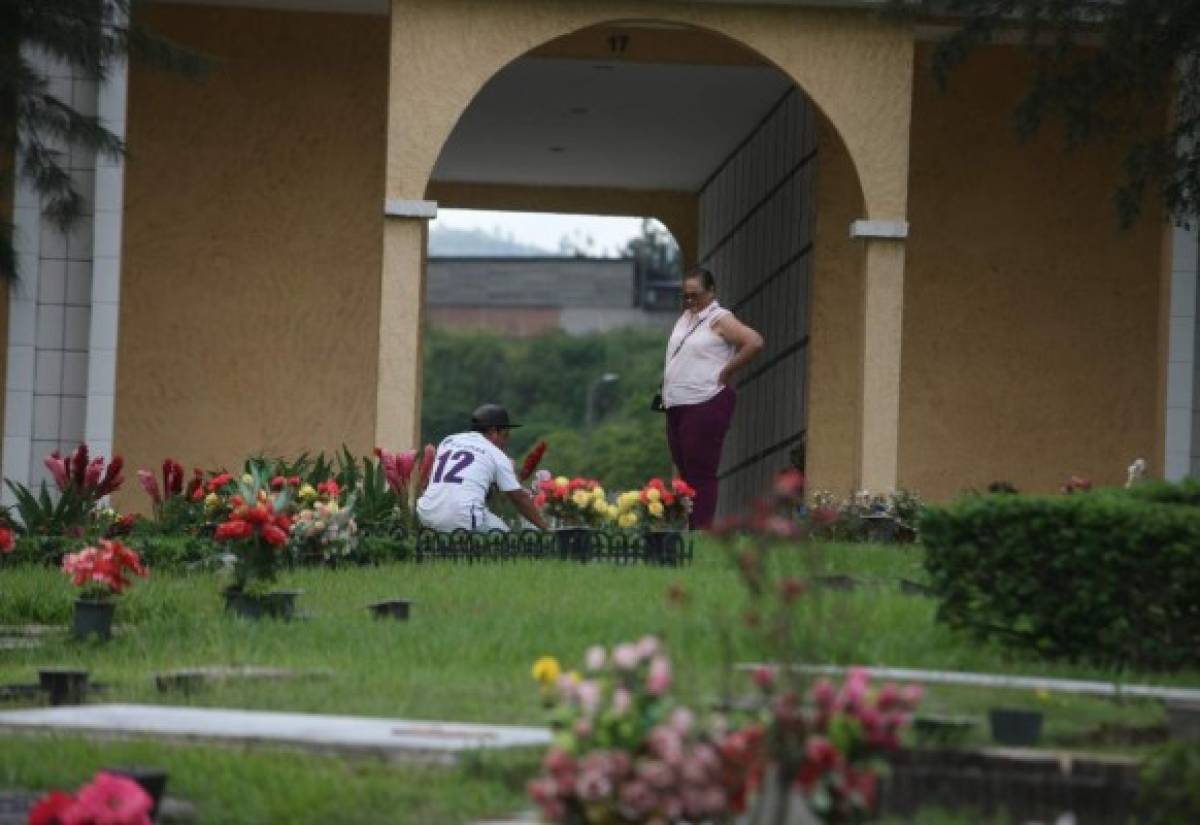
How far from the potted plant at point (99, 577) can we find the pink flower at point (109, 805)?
15.1 feet

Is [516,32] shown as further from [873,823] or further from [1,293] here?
[873,823]

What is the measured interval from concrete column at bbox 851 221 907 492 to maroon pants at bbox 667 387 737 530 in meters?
2.31

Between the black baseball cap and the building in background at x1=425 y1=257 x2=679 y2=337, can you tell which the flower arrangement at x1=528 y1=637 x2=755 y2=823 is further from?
the building in background at x1=425 y1=257 x2=679 y2=337

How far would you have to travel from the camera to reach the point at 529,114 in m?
24.8

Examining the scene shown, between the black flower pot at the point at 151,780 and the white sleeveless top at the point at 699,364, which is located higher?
the white sleeveless top at the point at 699,364

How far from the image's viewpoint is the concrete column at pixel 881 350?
60.7ft

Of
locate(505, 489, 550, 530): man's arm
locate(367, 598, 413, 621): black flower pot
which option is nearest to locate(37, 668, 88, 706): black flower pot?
locate(367, 598, 413, 621): black flower pot

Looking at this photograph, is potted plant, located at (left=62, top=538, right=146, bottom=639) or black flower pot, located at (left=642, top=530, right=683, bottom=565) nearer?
potted plant, located at (left=62, top=538, right=146, bottom=639)

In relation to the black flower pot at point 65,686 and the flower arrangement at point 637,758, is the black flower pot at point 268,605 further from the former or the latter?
the flower arrangement at point 637,758

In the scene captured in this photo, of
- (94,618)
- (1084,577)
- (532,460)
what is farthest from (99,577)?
(532,460)

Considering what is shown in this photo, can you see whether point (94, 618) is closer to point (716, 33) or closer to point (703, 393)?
point (703, 393)

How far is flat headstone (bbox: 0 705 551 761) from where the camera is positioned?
315 inches

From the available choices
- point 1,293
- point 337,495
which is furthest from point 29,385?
point 337,495

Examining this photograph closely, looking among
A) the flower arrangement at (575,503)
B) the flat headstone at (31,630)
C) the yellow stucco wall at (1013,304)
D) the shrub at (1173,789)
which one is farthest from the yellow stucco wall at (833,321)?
the shrub at (1173,789)
